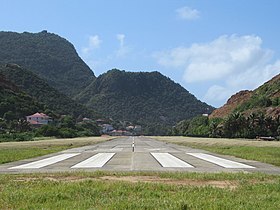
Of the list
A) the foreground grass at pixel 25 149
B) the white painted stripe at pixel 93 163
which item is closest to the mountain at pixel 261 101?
the foreground grass at pixel 25 149

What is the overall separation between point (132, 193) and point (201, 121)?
127 metres

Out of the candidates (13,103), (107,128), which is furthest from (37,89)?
(107,128)

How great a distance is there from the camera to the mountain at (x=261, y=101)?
4049 inches

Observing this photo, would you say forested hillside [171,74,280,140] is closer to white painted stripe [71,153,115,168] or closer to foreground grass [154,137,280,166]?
foreground grass [154,137,280,166]

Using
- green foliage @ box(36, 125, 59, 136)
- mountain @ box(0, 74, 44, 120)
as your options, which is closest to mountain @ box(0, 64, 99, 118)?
mountain @ box(0, 74, 44, 120)

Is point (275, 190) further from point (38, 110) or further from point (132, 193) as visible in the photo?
point (38, 110)

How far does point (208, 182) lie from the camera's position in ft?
41.7

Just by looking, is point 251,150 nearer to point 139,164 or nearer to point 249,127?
point 139,164

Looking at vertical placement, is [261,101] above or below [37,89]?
below

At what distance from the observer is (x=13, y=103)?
11069cm

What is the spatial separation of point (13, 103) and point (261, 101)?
66.0m

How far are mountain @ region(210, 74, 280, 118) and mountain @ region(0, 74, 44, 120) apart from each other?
190ft

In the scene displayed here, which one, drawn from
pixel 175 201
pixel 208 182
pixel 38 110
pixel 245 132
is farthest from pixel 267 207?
pixel 38 110

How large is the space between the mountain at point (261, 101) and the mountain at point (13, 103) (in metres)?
57.8
